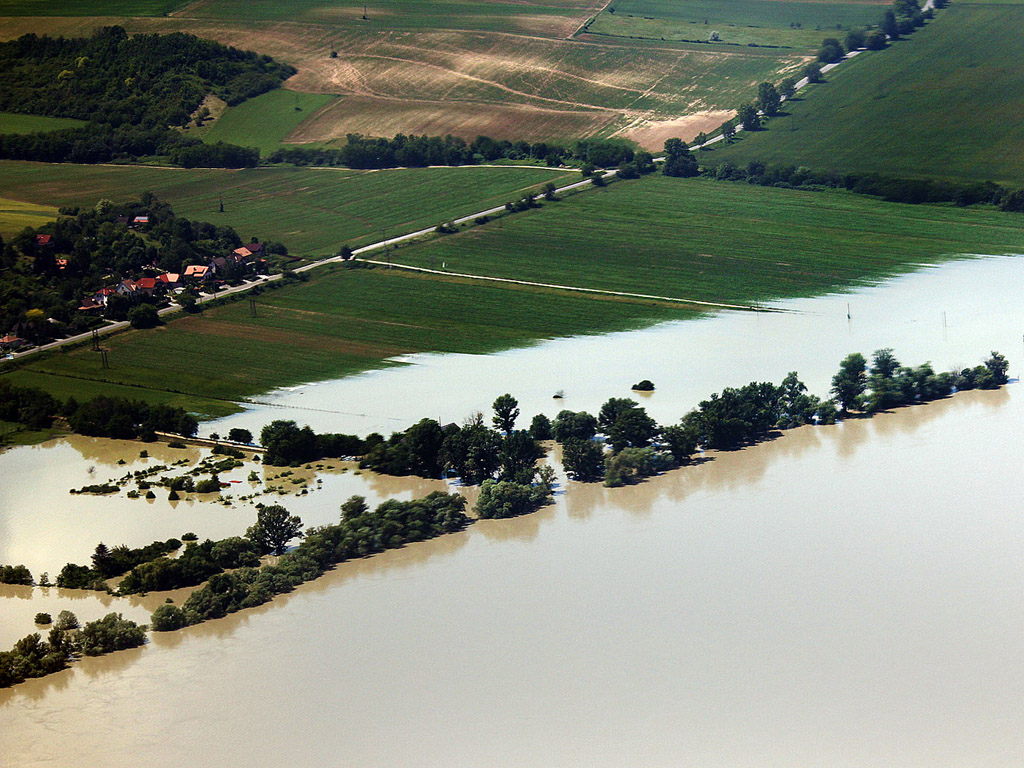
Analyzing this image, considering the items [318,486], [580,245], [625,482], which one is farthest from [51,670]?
[580,245]

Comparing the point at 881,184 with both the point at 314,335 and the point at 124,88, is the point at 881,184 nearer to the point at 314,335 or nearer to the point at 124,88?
the point at 314,335

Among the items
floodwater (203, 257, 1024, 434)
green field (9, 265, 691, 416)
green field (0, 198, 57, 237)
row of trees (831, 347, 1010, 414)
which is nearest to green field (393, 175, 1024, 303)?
green field (9, 265, 691, 416)

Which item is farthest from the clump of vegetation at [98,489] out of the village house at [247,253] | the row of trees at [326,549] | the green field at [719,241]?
the green field at [719,241]

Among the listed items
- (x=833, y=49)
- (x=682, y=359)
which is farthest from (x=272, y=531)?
(x=833, y=49)

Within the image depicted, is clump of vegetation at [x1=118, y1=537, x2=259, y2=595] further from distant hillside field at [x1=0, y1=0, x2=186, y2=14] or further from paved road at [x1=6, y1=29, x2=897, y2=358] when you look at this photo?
distant hillside field at [x1=0, y1=0, x2=186, y2=14]

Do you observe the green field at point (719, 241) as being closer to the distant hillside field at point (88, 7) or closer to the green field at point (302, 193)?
the green field at point (302, 193)

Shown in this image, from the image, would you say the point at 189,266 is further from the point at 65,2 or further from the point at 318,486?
the point at 65,2

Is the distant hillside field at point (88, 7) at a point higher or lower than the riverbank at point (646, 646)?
higher
